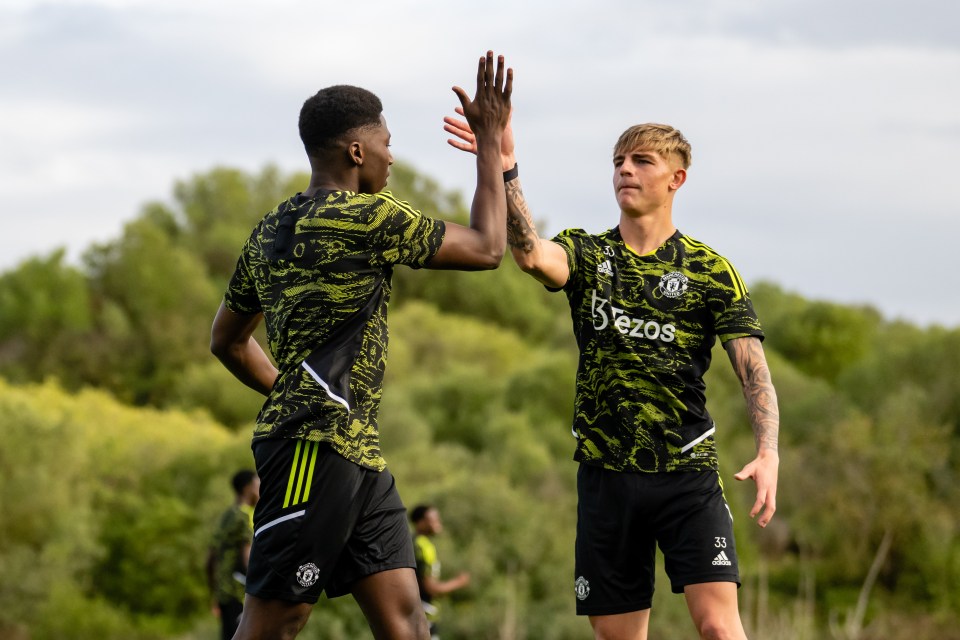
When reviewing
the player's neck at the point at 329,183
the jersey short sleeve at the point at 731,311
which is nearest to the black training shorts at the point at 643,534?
the jersey short sleeve at the point at 731,311

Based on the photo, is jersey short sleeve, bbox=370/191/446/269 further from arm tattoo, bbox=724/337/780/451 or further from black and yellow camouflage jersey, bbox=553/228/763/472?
arm tattoo, bbox=724/337/780/451

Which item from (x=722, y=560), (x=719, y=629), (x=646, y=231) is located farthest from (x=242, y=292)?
(x=719, y=629)

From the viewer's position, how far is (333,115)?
5.75 m

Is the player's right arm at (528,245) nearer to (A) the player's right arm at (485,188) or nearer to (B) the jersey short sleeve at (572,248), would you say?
(B) the jersey short sleeve at (572,248)

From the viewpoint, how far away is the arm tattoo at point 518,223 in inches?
Result: 254

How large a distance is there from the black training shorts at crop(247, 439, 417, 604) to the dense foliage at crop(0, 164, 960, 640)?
87.1 feet

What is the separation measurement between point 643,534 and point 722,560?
0.40 metres

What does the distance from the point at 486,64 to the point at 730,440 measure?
130 ft

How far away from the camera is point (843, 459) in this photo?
139ft

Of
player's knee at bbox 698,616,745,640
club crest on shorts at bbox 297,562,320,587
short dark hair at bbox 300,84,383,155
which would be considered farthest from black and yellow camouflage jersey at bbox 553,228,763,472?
club crest on shorts at bbox 297,562,320,587

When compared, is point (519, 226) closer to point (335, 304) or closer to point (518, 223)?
point (518, 223)

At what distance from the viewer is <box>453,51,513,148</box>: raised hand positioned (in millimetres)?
5867

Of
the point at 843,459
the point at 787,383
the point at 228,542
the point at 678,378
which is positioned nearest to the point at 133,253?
the point at 787,383

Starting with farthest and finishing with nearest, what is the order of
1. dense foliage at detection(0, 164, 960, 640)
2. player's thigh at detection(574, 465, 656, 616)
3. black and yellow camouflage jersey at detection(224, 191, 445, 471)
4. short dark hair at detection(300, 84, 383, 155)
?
dense foliage at detection(0, 164, 960, 640), player's thigh at detection(574, 465, 656, 616), short dark hair at detection(300, 84, 383, 155), black and yellow camouflage jersey at detection(224, 191, 445, 471)
